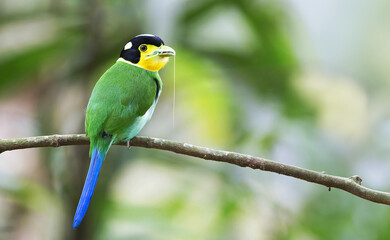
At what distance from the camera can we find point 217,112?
2838 millimetres

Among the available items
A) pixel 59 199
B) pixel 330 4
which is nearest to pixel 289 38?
pixel 330 4

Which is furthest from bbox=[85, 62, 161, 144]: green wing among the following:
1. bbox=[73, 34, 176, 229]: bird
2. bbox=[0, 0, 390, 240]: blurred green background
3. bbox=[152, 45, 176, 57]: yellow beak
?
bbox=[0, 0, 390, 240]: blurred green background

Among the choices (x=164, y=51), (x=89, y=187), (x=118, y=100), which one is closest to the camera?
(x=89, y=187)

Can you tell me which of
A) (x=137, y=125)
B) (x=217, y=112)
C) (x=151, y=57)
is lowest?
(x=217, y=112)

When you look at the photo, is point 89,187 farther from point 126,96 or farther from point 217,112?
point 217,112

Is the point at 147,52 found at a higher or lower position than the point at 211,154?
higher

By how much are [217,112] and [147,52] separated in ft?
5.94

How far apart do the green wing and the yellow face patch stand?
0.04 meters

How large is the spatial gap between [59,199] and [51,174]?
112 mm

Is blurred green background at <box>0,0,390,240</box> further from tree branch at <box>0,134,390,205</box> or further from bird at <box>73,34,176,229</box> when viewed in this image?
tree branch at <box>0,134,390,205</box>

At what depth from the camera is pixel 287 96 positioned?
2.62m

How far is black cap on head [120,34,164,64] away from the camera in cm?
100

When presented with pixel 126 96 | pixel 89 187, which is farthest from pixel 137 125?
pixel 89 187

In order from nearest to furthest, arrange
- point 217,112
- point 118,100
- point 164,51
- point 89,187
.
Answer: point 89,187, point 164,51, point 118,100, point 217,112
